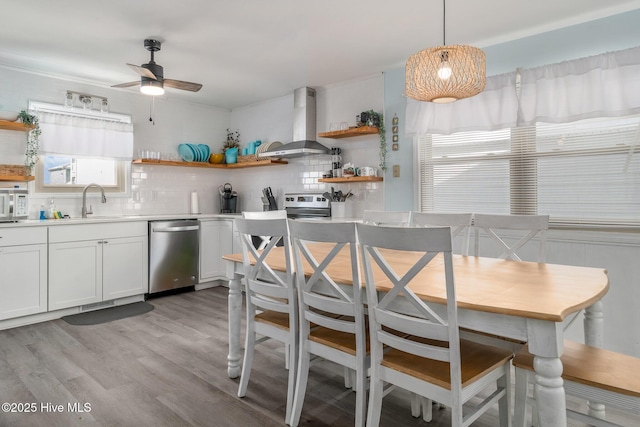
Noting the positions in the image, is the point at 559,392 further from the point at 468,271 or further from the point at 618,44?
the point at 618,44

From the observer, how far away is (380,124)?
159 inches

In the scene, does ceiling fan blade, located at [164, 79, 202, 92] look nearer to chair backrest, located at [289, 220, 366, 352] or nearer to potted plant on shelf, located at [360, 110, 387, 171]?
potted plant on shelf, located at [360, 110, 387, 171]

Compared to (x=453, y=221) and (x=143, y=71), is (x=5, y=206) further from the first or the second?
(x=453, y=221)

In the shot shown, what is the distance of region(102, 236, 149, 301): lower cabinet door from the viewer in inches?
158

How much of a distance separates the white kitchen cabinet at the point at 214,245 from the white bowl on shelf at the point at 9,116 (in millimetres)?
2115

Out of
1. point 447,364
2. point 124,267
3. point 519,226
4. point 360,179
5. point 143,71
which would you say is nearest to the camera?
point 447,364

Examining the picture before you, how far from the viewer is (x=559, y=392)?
1.27 meters

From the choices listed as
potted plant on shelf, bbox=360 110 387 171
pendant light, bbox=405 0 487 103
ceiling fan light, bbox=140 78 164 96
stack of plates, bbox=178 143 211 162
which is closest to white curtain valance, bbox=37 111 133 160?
stack of plates, bbox=178 143 211 162

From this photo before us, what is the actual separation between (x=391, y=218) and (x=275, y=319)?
4.12 feet

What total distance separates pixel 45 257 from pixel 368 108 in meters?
3.58

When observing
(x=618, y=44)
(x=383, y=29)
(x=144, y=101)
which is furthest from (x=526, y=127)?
(x=144, y=101)

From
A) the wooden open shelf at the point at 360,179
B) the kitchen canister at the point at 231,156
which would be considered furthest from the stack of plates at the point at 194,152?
the wooden open shelf at the point at 360,179

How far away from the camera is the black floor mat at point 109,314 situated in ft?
11.9

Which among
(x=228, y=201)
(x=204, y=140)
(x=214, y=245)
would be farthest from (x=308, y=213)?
(x=204, y=140)
